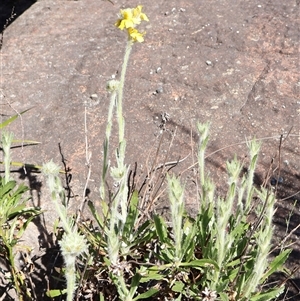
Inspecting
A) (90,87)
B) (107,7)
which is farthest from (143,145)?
(107,7)

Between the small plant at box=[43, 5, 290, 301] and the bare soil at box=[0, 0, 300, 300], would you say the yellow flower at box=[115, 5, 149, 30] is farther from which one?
the bare soil at box=[0, 0, 300, 300]

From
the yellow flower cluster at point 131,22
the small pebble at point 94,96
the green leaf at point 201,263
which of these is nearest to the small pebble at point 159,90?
the small pebble at point 94,96

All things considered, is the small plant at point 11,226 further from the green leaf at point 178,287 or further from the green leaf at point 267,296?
the green leaf at point 267,296

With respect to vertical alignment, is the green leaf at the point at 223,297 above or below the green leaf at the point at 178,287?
above

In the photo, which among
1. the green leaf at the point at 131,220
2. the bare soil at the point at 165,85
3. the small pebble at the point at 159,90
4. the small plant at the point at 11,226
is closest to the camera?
the green leaf at the point at 131,220

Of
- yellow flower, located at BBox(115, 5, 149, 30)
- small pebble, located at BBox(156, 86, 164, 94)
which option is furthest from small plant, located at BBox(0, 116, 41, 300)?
small pebble, located at BBox(156, 86, 164, 94)

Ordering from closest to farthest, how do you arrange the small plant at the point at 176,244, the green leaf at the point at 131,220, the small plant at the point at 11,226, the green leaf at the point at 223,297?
the small plant at the point at 176,244
the green leaf at the point at 223,297
the green leaf at the point at 131,220
the small plant at the point at 11,226

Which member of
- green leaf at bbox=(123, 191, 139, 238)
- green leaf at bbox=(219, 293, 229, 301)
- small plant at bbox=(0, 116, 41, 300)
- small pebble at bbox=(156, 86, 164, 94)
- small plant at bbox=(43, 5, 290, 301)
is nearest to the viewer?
small plant at bbox=(43, 5, 290, 301)

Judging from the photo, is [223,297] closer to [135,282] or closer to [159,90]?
[135,282]

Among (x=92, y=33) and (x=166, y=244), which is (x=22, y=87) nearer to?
(x=92, y=33)

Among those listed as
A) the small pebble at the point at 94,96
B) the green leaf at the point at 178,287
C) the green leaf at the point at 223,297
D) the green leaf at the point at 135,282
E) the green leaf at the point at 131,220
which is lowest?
the green leaf at the point at 178,287

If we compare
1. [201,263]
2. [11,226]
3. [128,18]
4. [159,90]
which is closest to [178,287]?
[201,263]
